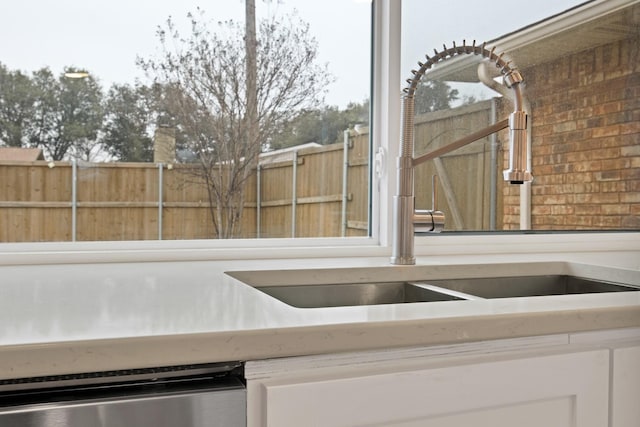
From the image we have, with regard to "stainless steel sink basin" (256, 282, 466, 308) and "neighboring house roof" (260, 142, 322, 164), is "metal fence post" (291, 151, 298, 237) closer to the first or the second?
"neighboring house roof" (260, 142, 322, 164)

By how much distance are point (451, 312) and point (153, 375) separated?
0.41 meters

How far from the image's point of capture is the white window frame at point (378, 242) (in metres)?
1.56

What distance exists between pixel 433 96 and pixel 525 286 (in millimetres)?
626

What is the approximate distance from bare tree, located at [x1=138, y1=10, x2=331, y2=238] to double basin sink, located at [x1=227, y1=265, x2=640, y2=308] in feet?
1.19

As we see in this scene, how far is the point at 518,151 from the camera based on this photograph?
1338 mm

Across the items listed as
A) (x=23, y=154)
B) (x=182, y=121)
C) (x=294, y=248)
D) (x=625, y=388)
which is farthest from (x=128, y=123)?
(x=625, y=388)

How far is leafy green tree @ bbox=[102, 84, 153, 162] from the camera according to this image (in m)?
1.59

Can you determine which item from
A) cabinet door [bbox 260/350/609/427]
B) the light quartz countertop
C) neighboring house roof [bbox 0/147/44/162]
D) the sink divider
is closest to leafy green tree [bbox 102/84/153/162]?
neighboring house roof [bbox 0/147/44/162]

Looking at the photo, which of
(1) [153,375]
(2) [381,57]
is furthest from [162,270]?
(2) [381,57]

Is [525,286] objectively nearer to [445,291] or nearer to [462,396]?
[445,291]

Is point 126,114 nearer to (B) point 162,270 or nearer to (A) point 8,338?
(B) point 162,270

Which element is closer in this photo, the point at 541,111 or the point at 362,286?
the point at 362,286

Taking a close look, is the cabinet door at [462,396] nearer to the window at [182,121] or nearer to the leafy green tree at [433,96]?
the window at [182,121]

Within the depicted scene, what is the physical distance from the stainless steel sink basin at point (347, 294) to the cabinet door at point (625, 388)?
456 millimetres
